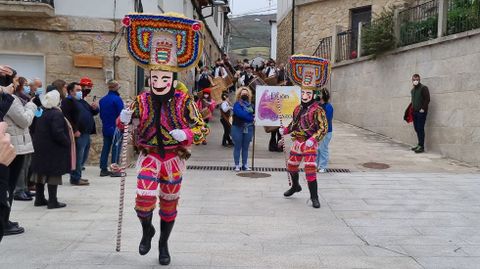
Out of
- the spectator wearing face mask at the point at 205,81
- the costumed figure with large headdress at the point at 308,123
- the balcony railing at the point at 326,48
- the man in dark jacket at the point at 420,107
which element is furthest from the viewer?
the balcony railing at the point at 326,48

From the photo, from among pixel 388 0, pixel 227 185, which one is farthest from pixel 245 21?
pixel 227 185

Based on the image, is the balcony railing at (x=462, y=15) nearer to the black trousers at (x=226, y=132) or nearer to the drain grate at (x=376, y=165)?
the drain grate at (x=376, y=165)

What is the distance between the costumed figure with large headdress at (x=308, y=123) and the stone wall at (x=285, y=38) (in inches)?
811

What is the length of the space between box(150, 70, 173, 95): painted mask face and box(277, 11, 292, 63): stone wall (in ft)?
77.9

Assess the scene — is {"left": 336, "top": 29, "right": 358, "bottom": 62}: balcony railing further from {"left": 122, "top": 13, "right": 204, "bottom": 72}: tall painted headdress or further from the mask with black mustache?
the mask with black mustache

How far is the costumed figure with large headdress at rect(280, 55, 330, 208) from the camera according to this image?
7199 millimetres

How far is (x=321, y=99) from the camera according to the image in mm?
10055

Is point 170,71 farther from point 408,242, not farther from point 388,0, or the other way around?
point 388,0

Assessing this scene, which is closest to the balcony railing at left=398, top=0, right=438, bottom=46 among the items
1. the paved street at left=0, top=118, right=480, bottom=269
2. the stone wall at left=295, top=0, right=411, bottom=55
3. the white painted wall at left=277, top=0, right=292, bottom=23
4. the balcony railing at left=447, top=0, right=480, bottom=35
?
the balcony railing at left=447, top=0, right=480, bottom=35

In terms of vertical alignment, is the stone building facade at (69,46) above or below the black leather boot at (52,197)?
above

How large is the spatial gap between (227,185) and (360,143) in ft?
20.5

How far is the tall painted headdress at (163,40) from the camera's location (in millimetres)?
4684

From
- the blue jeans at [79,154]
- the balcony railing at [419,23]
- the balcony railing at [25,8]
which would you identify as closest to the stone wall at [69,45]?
the balcony railing at [25,8]

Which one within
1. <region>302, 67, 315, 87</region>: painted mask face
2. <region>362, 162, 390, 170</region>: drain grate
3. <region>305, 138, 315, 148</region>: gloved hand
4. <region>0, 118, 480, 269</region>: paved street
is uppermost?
<region>302, 67, 315, 87</region>: painted mask face
